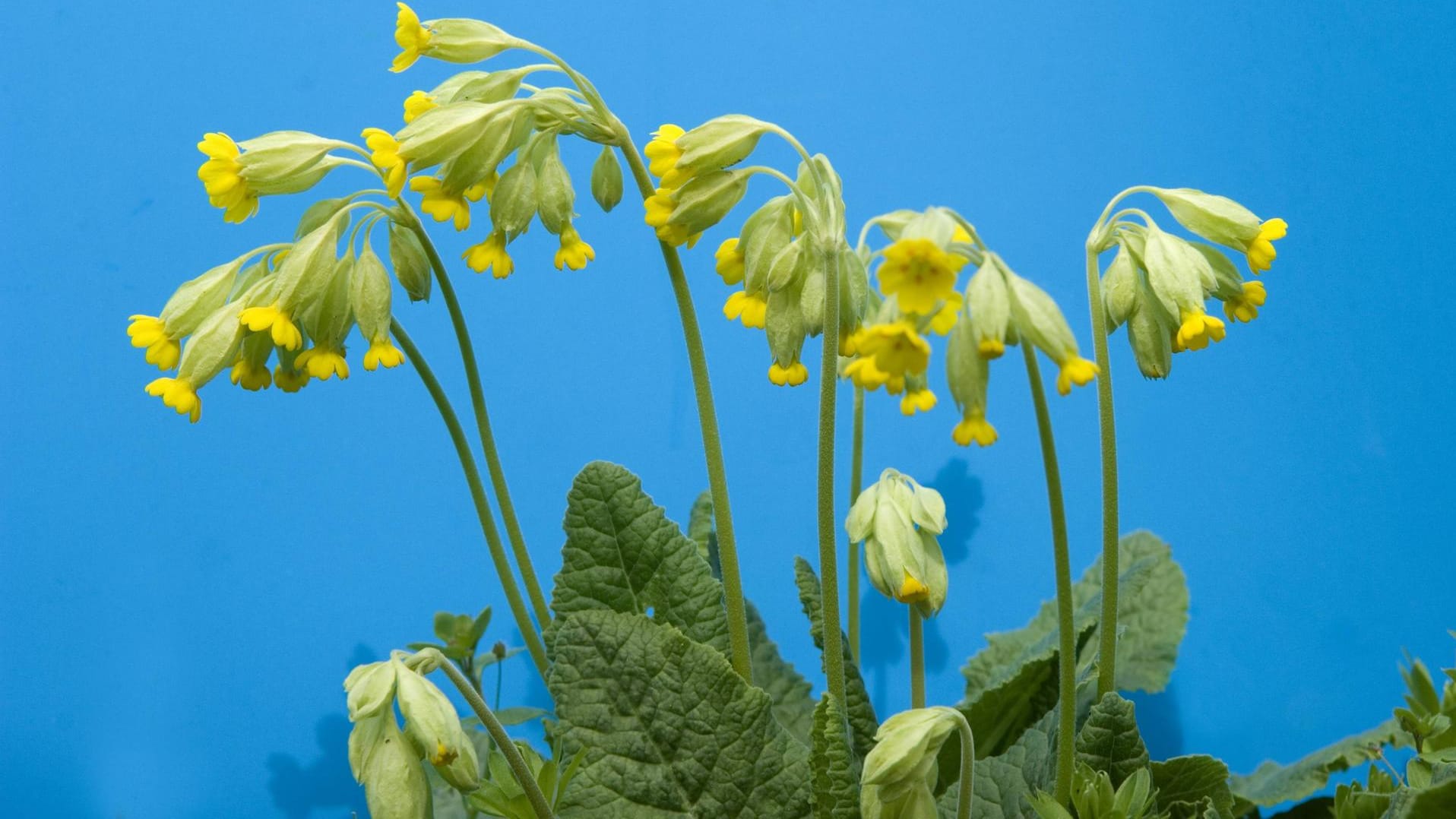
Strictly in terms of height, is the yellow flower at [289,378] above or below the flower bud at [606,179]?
below

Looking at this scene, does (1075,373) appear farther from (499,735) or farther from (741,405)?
(741,405)

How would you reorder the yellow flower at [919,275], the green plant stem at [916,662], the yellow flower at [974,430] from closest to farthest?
the yellow flower at [919,275] < the yellow flower at [974,430] < the green plant stem at [916,662]

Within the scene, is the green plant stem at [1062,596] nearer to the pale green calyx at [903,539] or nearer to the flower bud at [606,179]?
the pale green calyx at [903,539]

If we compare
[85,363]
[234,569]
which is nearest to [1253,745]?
[234,569]

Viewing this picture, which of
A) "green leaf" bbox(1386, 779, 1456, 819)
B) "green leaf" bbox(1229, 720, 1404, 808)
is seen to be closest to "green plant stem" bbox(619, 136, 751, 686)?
"green leaf" bbox(1386, 779, 1456, 819)

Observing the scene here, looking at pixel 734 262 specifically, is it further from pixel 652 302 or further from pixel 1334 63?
pixel 1334 63

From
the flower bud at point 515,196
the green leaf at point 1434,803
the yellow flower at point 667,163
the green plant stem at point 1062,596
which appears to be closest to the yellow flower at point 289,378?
the flower bud at point 515,196
